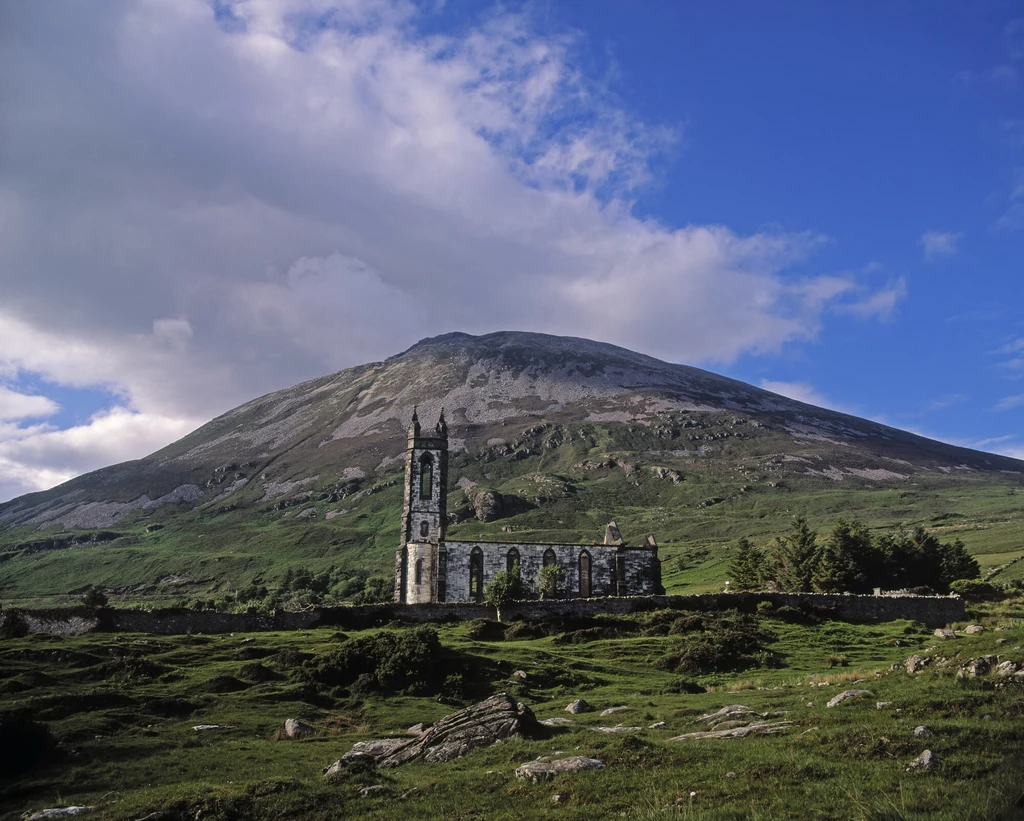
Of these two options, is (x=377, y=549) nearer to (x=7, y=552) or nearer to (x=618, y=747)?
(x=7, y=552)

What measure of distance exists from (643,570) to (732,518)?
9202 centimetres

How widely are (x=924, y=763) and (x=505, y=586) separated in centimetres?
4406

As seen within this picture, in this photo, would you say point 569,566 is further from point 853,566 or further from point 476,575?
point 853,566

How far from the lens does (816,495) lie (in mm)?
162500

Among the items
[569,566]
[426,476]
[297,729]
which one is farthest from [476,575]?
[297,729]

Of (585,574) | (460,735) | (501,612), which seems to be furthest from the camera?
(585,574)

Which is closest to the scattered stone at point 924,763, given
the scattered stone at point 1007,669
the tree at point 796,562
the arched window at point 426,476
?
the scattered stone at point 1007,669

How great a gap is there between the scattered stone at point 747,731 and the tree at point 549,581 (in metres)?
39.6

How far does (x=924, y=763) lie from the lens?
12.3 meters

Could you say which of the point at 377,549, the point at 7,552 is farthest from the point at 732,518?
the point at 7,552

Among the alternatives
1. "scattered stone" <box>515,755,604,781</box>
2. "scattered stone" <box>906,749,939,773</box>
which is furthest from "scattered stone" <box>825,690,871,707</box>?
"scattered stone" <box>515,755,604,781</box>

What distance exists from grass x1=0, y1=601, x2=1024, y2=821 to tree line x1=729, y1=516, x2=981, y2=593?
767 inches

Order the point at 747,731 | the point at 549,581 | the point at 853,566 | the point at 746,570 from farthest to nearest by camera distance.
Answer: the point at 746,570
the point at 549,581
the point at 853,566
the point at 747,731

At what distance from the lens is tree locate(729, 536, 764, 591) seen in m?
63.8
